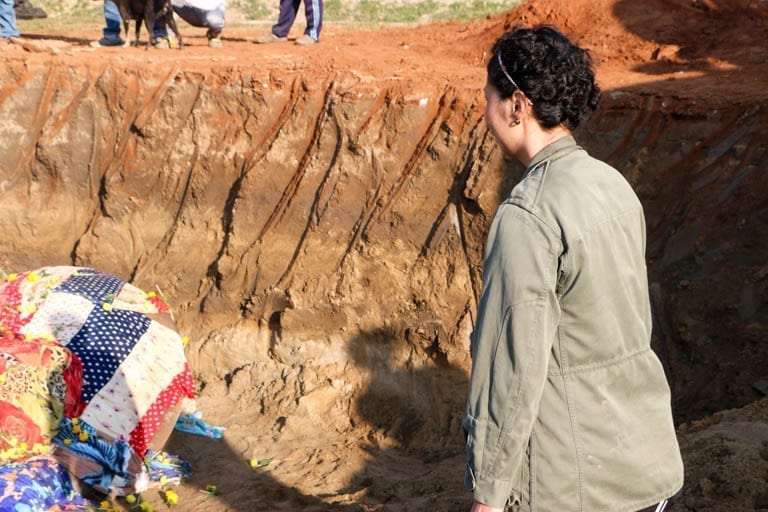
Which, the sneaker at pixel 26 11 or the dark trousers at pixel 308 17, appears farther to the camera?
the sneaker at pixel 26 11

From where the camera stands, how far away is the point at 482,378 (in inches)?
83.7

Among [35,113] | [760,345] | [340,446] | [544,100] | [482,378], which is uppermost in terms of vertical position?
[544,100]

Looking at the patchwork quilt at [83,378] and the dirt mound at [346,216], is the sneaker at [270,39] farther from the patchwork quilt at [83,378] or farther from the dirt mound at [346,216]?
the patchwork quilt at [83,378]

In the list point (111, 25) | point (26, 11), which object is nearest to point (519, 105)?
point (111, 25)

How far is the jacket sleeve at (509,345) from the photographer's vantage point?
2.05 meters

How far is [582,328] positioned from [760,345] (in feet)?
12.2

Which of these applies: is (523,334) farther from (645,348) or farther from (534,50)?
(534,50)

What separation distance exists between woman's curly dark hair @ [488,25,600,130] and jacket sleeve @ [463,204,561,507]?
33 centimetres

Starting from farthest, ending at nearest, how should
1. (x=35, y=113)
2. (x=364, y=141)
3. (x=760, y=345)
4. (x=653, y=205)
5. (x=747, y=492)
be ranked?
(x=35, y=113), (x=364, y=141), (x=653, y=205), (x=760, y=345), (x=747, y=492)

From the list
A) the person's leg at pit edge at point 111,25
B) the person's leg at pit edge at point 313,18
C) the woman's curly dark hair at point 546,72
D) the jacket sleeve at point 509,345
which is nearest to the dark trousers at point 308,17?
the person's leg at pit edge at point 313,18

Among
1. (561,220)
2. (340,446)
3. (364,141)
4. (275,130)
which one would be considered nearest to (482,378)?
(561,220)

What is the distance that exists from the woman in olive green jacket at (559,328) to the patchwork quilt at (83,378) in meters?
3.10

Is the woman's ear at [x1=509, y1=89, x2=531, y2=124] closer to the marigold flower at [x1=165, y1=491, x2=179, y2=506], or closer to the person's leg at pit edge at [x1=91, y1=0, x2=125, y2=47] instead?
the marigold flower at [x1=165, y1=491, x2=179, y2=506]

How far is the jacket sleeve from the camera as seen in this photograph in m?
2.05
